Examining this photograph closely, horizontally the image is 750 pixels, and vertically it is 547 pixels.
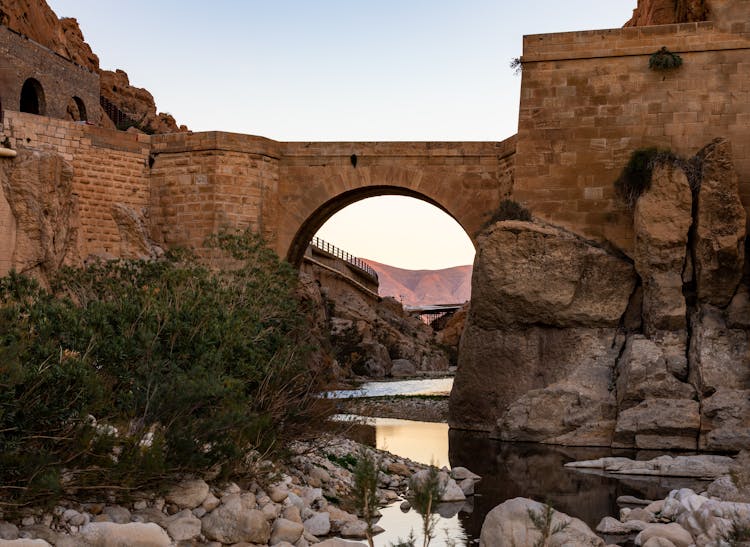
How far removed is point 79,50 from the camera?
34.6 m

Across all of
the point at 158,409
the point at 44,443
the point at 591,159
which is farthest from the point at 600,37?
the point at 44,443

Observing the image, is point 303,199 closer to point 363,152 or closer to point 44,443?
point 363,152

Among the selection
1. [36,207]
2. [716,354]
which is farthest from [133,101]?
[716,354]

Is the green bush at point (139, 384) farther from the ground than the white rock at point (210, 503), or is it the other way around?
the green bush at point (139, 384)

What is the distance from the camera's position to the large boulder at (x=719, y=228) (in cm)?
1384

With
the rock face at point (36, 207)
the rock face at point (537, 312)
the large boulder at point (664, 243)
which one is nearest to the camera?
the large boulder at point (664, 243)

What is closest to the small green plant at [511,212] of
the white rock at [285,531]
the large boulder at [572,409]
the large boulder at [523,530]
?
the large boulder at [572,409]

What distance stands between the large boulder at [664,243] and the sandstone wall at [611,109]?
976mm

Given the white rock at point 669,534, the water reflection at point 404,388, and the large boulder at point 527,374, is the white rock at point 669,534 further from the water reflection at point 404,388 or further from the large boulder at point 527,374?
the water reflection at point 404,388

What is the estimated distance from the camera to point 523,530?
754 cm

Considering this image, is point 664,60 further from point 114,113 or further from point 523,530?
point 114,113

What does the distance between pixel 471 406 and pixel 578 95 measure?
5380 mm

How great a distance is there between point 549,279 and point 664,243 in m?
1.76

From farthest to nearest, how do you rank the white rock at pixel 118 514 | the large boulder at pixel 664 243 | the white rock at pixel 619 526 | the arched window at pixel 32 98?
the arched window at pixel 32 98
the large boulder at pixel 664 243
the white rock at pixel 619 526
the white rock at pixel 118 514
